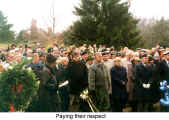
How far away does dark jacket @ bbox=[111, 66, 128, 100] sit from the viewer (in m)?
4.46

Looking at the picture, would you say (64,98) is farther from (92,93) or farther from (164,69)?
(164,69)

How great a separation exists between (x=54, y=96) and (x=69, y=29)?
185cm

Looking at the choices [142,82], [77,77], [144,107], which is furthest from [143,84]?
[77,77]

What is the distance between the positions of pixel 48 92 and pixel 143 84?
236cm

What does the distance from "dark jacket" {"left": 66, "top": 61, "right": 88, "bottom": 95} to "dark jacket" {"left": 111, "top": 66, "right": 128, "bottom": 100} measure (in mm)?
679

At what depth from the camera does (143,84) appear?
4656 millimetres

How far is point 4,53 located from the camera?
14.8 feet

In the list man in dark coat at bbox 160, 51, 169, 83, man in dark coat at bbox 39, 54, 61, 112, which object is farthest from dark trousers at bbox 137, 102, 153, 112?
man in dark coat at bbox 39, 54, 61, 112

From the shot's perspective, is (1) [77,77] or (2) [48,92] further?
(1) [77,77]

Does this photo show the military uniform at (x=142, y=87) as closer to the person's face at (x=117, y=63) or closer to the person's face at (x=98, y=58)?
the person's face at (x=117, y=63)

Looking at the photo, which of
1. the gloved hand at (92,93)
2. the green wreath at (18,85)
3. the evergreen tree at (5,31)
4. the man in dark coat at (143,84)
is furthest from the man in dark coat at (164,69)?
the evergreen tree at (5,31)

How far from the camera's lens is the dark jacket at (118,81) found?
4.46 metres

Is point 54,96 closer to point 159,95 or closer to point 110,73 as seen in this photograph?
point 110,73

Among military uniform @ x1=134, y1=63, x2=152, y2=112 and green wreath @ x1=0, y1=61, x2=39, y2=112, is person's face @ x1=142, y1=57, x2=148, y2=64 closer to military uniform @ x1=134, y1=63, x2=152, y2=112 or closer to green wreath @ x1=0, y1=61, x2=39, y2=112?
military uniform @ x1=134, y1=63, x2=152, y2=112
